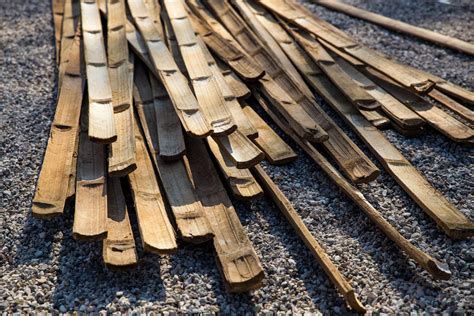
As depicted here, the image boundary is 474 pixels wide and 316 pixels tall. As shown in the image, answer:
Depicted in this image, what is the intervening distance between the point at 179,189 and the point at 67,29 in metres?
2.61

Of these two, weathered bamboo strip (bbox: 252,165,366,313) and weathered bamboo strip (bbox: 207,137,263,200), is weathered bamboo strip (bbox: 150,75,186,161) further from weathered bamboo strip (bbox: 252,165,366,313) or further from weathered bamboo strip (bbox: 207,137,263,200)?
weathered bamboo strip (bbox: 252,165,366,313)

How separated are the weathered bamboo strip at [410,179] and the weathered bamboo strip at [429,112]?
0.40m

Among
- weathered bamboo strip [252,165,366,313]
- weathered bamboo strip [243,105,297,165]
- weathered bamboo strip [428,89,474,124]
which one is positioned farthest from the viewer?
weathered bamboo strip [428,89,474,124]

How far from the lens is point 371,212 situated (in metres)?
3.33

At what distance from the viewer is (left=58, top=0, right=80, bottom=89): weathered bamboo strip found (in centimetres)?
479

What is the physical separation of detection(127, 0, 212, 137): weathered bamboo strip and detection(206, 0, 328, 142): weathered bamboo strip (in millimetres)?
659

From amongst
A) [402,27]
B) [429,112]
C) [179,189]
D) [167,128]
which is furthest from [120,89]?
[402,27]

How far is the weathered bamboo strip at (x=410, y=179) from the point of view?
319 centimetres

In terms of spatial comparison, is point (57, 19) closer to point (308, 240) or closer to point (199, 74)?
point (199, 74)

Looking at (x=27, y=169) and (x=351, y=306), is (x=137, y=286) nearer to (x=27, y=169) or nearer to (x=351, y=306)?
(x=351, y=306)

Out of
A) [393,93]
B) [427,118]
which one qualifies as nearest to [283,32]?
[393,93]

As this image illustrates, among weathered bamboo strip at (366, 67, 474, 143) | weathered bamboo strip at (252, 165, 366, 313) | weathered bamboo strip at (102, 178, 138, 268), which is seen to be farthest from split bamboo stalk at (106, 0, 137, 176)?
weathered bamboo strip at (366, 67, 474, 143)

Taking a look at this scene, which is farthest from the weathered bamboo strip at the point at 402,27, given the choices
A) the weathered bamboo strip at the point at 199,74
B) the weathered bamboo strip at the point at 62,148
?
the weathered bamboo strip at the point at 62,148

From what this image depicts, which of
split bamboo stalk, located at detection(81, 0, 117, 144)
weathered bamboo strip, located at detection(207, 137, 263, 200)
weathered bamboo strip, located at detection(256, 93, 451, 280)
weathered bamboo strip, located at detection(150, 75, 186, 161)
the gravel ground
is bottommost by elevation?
the gravel ground
